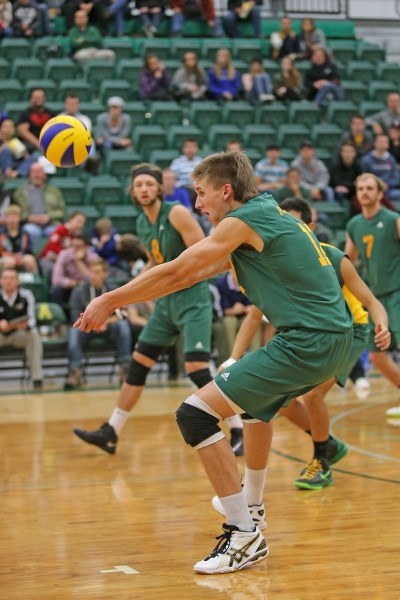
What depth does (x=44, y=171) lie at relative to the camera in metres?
14.9

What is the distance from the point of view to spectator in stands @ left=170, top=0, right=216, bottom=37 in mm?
19484

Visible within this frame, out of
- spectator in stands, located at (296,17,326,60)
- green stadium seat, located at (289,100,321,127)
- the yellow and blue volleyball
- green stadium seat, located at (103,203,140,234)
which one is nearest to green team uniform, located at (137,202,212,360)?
the yellow and blue volleyball

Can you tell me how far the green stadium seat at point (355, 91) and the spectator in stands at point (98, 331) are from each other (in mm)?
8352

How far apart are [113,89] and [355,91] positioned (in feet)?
16.0

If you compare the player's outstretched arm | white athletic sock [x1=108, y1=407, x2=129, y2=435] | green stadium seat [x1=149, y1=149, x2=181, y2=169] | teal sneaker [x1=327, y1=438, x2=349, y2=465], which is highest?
the player's outstretched arm

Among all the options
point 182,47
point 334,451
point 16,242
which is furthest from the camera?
point 182,47

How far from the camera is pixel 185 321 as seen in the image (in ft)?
25.5

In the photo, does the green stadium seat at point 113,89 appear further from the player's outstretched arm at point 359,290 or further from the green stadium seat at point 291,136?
the player's outstretched arm at point 359,290

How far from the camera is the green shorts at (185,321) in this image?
25.5 ft

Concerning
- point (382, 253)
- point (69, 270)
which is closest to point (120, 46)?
point (69, 270)

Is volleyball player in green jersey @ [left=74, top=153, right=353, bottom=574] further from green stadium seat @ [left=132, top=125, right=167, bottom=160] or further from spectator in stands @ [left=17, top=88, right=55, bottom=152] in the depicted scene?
green stadium seat @ [left=132, top=125, right=167, bottom=160]

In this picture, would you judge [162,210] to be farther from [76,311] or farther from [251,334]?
[76,311]

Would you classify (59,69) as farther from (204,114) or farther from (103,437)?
(103,437)

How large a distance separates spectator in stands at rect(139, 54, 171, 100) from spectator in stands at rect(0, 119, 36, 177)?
302 cm
